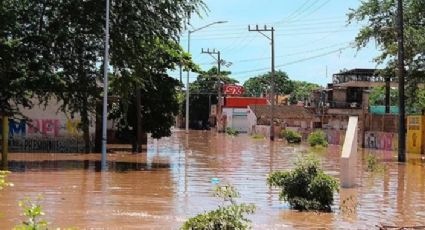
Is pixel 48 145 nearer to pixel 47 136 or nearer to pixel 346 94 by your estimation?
pixel 47 136

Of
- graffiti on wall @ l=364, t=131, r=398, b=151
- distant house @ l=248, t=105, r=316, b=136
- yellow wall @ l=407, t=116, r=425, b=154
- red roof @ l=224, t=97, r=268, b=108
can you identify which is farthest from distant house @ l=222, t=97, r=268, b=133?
yellow wall @ l=407, t=116, r=425, b=154

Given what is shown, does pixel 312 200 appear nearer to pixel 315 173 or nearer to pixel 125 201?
pixel 315 173

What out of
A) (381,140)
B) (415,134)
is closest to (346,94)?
(381,140)

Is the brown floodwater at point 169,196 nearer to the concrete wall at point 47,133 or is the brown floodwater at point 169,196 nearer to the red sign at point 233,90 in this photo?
the concrete wall at point 47,133

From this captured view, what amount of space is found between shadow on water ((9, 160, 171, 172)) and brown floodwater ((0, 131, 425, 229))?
4cm

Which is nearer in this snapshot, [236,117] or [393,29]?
[393,29]

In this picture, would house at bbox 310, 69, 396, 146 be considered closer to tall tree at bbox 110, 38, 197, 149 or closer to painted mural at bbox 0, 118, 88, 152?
tall tree at bbox 110, 38, 197, 149

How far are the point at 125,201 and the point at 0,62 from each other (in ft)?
40.1

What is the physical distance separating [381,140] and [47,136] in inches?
1035

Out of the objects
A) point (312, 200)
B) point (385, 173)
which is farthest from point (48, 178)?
point (385, 173)

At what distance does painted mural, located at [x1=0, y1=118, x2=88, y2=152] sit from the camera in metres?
36.1

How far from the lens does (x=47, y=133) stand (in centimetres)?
3725

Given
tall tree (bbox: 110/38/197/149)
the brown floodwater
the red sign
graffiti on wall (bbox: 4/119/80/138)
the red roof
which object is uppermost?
the red sign

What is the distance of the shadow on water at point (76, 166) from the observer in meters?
24.2
